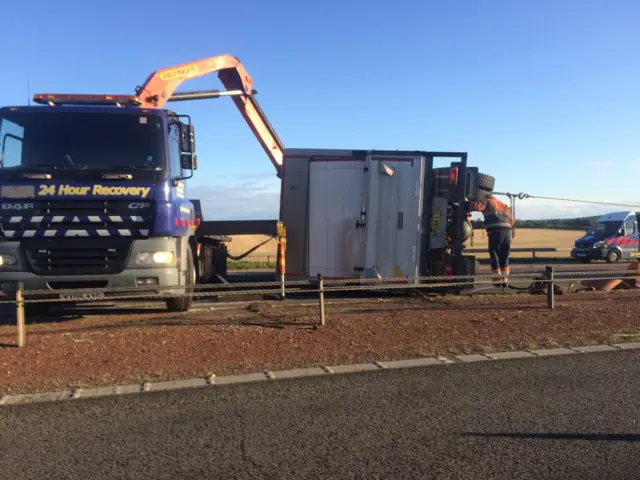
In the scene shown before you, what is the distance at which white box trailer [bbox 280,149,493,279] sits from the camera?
10414 millimetres

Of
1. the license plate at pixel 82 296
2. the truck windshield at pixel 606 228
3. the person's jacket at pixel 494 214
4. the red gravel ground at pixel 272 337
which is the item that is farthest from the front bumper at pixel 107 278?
the truck windshield at pixel 606 228

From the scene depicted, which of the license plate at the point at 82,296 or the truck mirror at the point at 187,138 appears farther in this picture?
the truck mirror at the point at 187,138

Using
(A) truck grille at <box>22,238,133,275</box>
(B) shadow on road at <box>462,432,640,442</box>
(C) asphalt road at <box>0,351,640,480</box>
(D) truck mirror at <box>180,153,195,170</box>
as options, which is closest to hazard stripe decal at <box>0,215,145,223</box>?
(A) truck grille at <box>22,238,133,275</box>

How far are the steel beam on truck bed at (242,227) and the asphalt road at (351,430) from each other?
647cm

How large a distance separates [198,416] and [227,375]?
43.3 inches

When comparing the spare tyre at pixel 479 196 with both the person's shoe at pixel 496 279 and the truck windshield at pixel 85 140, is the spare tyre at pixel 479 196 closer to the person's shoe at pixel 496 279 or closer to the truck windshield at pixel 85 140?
the person's shoe at pixel 496 279

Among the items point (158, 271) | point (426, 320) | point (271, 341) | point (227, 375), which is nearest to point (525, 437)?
point (227, 375)

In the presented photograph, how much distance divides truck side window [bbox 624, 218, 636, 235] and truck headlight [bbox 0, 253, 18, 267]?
26505 mm

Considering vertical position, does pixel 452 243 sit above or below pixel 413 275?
above

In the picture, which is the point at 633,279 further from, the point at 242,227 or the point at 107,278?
the point at 107,278

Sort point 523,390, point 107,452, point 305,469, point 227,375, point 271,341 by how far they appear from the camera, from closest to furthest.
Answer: point 305,469, point 107,452, point 523,390, point 227,375, point 271,341

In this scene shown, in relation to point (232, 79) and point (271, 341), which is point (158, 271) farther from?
point (232, 79)

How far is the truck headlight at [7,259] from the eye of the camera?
6.88 metres

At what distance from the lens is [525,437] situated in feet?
12.9
